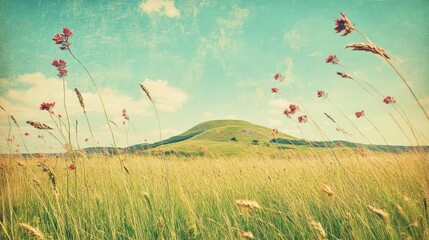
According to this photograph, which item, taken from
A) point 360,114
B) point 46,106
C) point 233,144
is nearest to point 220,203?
point 46,106

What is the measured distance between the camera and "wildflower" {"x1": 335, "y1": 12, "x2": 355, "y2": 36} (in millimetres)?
1214

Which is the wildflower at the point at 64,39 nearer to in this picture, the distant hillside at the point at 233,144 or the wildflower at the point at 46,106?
the wildflower at the point at 46,106

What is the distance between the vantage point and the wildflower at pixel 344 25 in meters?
1.21

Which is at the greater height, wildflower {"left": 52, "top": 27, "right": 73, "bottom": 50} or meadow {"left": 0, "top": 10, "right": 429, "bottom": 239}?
wildflower {"left": 52, "top": 27, "right": 73, "bottom": 50}

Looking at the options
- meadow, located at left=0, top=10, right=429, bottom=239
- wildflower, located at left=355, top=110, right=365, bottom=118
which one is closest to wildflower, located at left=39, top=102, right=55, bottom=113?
meadow, located at left=0, top=10, right=429, bottom=239

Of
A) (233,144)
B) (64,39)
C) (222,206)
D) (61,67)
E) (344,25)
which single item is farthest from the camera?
(233,144)

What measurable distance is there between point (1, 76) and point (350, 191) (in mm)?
4032

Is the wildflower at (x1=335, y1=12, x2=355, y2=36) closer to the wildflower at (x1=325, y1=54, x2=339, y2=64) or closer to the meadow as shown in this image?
the meadow

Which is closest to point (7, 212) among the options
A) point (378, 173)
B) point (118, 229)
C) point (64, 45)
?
point (118, 229)

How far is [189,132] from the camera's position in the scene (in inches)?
3135

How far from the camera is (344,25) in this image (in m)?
1.22

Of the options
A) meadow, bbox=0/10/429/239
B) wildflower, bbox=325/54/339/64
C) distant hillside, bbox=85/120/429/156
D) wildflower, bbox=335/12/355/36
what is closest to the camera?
wildflower, bbox=335/12/355/36

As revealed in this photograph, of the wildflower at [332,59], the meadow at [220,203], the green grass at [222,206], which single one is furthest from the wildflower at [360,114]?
the wildflower at [332,59]

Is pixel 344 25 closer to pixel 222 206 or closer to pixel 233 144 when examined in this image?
pixel 222 206
